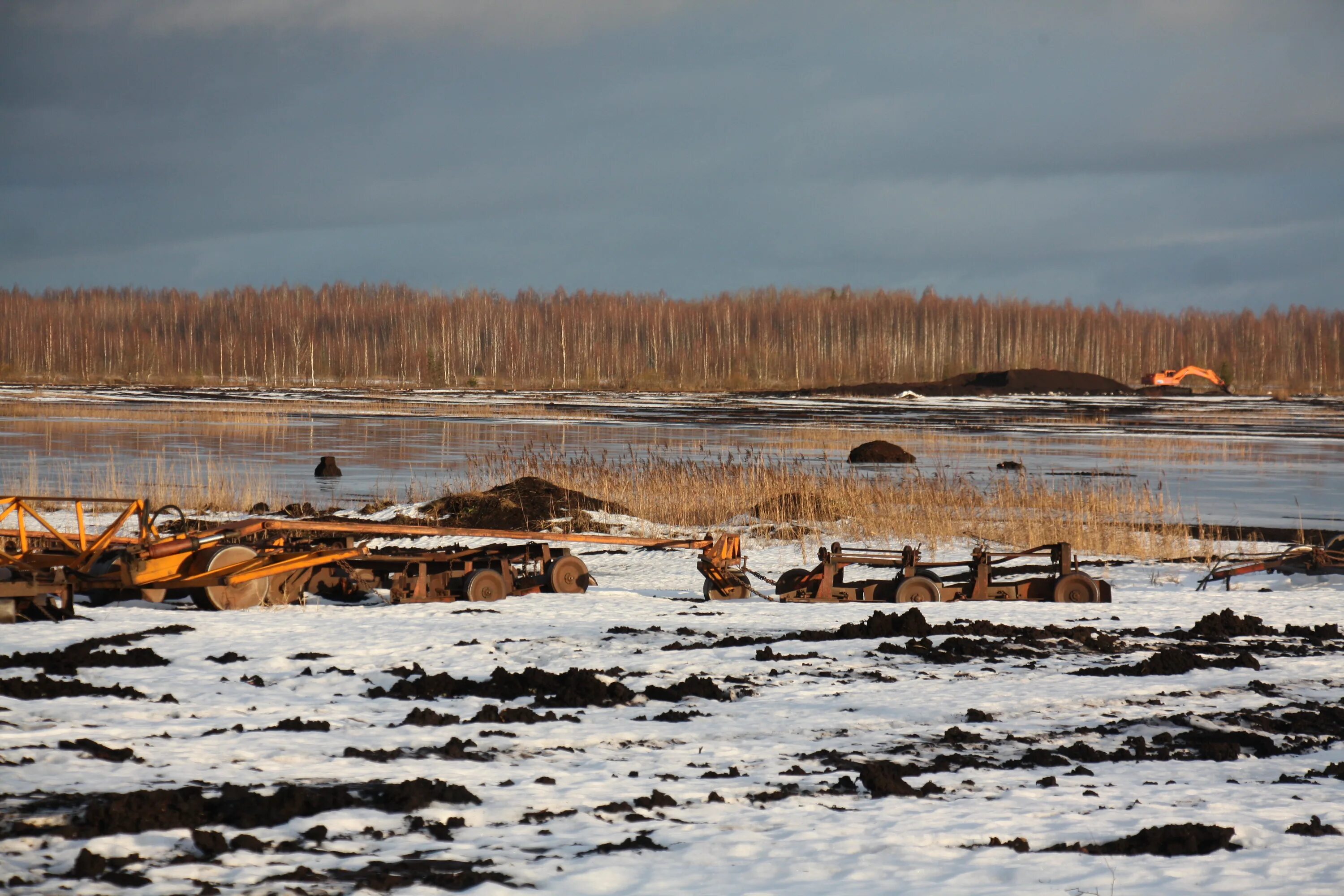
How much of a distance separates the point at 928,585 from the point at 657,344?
120428 mm

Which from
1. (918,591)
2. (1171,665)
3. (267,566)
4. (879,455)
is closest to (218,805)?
(267,566)

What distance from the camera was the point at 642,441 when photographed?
38.1 meters

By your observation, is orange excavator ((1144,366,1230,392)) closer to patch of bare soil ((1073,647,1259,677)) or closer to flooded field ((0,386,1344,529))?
flooded field ((0,386,1344,529))

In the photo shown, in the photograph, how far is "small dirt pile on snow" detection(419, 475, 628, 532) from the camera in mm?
19781

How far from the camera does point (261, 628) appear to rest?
10164mm

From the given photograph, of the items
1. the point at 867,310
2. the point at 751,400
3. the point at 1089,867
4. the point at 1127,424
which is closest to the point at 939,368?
the point at 867,310

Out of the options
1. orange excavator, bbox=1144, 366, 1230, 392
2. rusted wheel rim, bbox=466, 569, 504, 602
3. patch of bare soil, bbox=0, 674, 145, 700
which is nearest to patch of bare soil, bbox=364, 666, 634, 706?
patch of bare soil, bbox=0, 674, 145, 700

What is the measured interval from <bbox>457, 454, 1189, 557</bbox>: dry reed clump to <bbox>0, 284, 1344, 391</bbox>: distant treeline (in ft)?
251

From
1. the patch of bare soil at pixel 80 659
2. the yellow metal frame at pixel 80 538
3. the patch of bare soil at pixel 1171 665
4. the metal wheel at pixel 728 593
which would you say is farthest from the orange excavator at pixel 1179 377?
the patch of bare soil at pixel 80 659

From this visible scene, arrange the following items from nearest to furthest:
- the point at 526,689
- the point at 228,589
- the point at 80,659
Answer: the point at 526,689
the point at 80,659
the point at 228,589

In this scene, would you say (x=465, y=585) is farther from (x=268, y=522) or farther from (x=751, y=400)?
(x=751, y=400)

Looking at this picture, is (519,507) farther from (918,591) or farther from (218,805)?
(218,805)

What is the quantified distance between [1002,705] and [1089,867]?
297 centimetres

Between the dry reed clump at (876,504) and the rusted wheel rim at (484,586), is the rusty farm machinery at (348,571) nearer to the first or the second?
the rusted wheel rim at (484,586)
